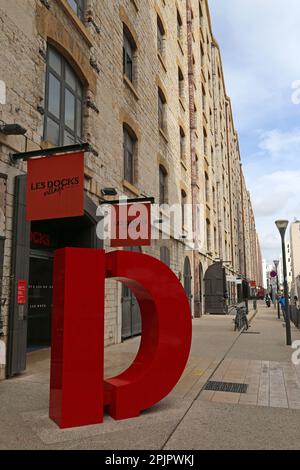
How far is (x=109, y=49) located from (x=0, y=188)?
280 inches

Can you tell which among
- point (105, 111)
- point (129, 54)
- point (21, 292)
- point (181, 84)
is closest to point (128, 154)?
point (105, 111)

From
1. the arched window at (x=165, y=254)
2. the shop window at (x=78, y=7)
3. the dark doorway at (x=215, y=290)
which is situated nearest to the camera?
the shop window at (x=78, y=7)

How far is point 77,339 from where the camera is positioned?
4.56 m

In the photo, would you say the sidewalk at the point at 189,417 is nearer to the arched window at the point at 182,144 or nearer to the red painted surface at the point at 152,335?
the red painted surface at the point at 152,335

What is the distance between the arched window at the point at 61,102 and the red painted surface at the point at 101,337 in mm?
4864

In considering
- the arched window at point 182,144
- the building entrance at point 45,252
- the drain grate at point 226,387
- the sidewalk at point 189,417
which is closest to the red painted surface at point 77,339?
the sidewalk at point 189,417

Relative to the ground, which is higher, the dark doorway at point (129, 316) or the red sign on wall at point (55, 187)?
the red sign on wall at point (55, 187)

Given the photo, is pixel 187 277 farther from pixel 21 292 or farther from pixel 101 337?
pixel 101 337

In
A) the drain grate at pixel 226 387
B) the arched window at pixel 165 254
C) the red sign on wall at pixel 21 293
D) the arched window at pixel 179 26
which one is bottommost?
the drain grate at pixel 226 387

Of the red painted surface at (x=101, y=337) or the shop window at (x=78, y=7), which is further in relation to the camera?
the shop window at (x=78, y=7)

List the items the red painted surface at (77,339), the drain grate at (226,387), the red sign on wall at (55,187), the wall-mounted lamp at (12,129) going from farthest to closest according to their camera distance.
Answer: the wall-mounted lamp at (12,129), the red sign on wall at (55,187), the drain grate at (226,387), the red painted surface at (77,339)

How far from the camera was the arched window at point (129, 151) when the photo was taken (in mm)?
13219

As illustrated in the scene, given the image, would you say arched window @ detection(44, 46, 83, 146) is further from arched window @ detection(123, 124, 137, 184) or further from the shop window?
arched window @ detection(123, 124, 137, 184)

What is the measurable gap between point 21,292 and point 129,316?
229 inches
